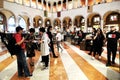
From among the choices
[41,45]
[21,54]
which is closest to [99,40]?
[41,45]

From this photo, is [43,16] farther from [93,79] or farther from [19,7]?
[93,79]

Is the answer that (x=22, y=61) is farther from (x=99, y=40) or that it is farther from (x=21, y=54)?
(x=99, y=40)

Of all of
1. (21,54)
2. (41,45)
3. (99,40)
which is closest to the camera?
(21,54)

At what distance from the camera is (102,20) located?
20703 millimetres

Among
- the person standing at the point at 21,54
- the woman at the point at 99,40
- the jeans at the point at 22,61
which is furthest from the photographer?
the woman at the point at 99,40

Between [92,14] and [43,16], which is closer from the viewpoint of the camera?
[92,14]

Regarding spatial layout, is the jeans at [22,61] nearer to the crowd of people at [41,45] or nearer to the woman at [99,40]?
the crowd of people at [41,45]

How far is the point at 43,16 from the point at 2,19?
682 cm

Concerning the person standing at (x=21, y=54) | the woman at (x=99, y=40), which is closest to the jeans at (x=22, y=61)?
the person standing at (x=21, y=54)

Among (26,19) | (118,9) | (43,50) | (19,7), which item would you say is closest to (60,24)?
(26,19)

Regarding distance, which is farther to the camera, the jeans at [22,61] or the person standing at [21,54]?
the jeans at [22,61]

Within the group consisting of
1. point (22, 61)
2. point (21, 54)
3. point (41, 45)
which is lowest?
point (22, 61)

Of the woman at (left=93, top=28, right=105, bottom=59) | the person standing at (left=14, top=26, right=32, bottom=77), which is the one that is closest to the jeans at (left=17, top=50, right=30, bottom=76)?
the person standing at (left=14, top=26, right=32, bottom=77)

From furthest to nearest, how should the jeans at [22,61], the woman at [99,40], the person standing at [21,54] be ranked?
1. the woman at [99,40]
2. the jeans at [22,61]
3. the person standing at [21,54]
